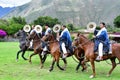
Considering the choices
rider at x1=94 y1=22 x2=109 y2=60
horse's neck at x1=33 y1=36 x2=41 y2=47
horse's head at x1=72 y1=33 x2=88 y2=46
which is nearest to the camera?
rider at x1=94 y1=22 x2=109 y2=60

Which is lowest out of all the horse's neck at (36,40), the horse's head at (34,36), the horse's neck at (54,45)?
the horse's neck at (54,45)

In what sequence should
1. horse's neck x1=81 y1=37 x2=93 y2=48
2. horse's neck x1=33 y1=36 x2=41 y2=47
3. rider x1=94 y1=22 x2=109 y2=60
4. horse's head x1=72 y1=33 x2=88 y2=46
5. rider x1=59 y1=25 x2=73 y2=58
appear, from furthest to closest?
horse's neck x1=33 y1=36 x2=41 y2=47, rider x1=59 y1=25 x2=73 y2=58, horse's head x1=72 y1=33 x2=88 y2=46, horse's neck x1=81 y1=37 x2=93 y2=48, rider x1=94 y1=22 x2=109 y2=60

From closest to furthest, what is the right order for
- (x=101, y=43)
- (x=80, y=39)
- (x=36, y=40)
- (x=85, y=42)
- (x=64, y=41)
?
(x=101, y=43)
(x=85, y=42)
(x=80, y=39)
(x=64, y=41)
(x=36, y=40)

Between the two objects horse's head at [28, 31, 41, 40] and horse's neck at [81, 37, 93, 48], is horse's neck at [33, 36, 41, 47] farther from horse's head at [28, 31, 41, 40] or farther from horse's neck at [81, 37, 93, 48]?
horse's neck at [81, 37, 93, 48]

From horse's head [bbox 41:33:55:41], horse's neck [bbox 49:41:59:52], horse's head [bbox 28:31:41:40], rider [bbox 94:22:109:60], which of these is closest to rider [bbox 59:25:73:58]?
horse's neck [bbox 49:41:59:52]

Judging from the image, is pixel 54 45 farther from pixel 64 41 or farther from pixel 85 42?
pixel 85 42

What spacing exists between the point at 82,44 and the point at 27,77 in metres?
3.15

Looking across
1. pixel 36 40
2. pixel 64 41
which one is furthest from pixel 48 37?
pixel 36 40

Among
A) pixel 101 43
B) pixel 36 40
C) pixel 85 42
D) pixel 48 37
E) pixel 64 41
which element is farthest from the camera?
pixel 36 40

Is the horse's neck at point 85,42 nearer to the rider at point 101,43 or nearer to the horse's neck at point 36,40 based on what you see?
the rider at point 101,43

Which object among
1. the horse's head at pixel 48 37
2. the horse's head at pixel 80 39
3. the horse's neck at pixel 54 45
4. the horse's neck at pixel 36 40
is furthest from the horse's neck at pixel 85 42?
the horse's neck at pixel 36 40

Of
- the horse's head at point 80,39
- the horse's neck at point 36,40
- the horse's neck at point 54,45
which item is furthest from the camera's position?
the horse's neck at point 36,40

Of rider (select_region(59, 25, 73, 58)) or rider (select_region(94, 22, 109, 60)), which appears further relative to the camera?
rider (select_region(59, 25, 73, 58))

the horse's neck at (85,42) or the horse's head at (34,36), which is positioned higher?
the horse's head at (34,36)
